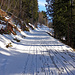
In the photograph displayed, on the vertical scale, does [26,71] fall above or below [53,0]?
below

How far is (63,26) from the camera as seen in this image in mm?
18375

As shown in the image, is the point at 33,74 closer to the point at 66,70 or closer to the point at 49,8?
the point at 66,70

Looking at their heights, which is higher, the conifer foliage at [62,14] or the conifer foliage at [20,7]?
the conifer foliage at [20,7]

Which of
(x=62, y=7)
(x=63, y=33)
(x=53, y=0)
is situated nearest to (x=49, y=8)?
(x=53, y=0)

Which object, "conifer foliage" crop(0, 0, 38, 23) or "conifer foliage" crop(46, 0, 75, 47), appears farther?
"conifer foliage" crop(0, 0, 38, 23)

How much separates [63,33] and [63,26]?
5.82 ft

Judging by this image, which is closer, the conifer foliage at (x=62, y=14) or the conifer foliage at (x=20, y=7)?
the conifer foliage at (x=62, y=14)

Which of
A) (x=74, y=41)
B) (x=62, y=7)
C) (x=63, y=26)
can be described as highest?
(x=62, y=7)

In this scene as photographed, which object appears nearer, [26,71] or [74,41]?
[26,71]

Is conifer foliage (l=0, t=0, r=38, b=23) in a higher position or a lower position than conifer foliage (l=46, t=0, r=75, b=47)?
higher

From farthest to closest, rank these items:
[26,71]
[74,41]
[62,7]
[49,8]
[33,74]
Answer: [49,8], [74,41], [62,7], [26,71], [33,74]

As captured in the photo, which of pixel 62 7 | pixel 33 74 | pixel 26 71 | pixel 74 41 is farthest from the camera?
pixel 74 41

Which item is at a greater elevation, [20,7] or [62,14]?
[20,7]

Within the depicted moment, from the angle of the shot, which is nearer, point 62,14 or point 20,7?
point 62,14
